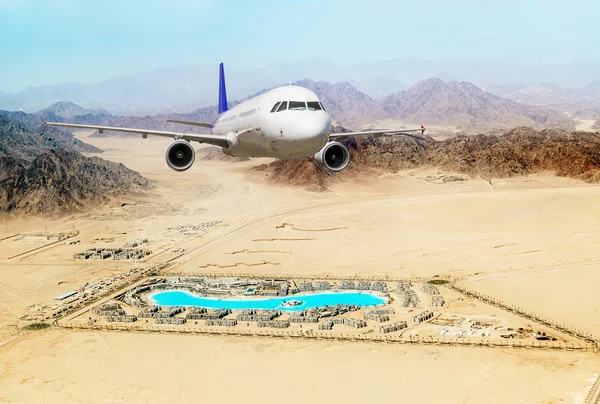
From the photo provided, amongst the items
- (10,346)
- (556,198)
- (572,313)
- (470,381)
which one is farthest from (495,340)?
(556,198)

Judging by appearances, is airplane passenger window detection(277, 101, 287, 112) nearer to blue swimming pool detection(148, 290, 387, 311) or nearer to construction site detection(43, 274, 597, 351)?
construction site detection(43, 274, 597, 351)

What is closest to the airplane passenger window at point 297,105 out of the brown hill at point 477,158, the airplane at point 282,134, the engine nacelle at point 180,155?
the airplane at point 282,134

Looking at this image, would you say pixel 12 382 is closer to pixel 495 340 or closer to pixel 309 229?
pixel 495 340

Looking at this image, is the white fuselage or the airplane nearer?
the white fuselage

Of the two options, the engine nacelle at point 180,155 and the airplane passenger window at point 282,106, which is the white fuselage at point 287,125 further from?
the engine nacelle at point 180,155

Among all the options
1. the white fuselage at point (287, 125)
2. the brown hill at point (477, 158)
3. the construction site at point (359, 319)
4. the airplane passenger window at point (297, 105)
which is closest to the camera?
the white fuselage at point (287, 125)

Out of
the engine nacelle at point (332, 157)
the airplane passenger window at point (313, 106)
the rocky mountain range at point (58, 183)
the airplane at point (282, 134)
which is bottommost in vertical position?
the rocky mountain range at point (58, 183)

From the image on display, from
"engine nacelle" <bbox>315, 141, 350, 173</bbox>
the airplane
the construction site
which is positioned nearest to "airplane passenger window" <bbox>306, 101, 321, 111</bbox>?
the airplane

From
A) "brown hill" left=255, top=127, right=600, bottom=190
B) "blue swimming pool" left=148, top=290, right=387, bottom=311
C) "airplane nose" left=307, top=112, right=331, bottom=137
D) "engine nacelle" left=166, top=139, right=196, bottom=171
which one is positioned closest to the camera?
"airplane nose" left=307, top=112, right=331, bottom=137
